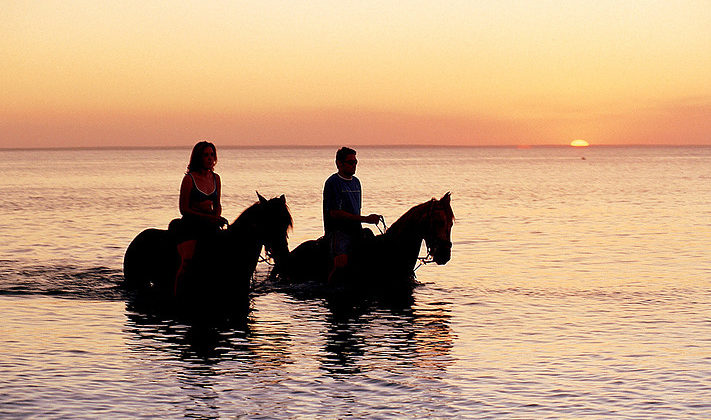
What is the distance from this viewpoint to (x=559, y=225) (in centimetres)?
3378

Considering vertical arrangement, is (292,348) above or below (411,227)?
below

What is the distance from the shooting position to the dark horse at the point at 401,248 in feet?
47.8

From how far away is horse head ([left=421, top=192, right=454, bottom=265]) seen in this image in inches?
569

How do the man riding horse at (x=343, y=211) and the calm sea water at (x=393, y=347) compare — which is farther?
the man riding horse at (x=343, y=211)

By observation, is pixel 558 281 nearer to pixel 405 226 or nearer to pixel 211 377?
pixel 405 226

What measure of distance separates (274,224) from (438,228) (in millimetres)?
2669

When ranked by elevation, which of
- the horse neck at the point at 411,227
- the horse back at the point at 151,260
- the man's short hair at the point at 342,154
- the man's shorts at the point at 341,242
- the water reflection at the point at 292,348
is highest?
the man's short hair at the point at 342,154

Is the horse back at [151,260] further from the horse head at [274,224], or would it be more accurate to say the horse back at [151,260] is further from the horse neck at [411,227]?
the horse neck at [411,227]

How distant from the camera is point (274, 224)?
1323 cm

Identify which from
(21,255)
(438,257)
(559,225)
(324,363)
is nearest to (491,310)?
(438,257)

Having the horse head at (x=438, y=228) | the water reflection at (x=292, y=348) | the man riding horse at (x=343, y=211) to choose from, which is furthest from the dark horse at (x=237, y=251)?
the horse head at (x=438, y=228)

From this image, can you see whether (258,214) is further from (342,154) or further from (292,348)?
(292,348)

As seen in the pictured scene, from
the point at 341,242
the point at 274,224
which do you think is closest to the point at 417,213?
the point at 341,242

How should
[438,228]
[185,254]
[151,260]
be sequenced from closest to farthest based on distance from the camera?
[185,254], [438,228], [151,260]
